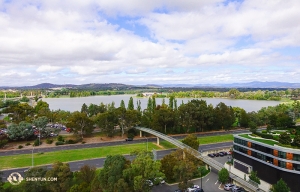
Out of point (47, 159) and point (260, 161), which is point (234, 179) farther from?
point (47, 159)

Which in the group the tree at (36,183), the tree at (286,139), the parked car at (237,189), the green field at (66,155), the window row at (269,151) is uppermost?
the tree at (286,139)

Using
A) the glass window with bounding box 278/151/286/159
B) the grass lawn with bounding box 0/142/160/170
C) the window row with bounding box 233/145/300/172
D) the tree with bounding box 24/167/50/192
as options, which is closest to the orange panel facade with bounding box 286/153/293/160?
the glass window with bounding box 278/151/286/159

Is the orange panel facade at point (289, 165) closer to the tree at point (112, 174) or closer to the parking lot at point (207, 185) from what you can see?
the parking lot at point (207, 185)

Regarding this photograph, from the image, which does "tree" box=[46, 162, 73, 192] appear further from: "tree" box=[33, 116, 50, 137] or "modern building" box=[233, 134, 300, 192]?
"tree" box=[33, 116, 50, 137]

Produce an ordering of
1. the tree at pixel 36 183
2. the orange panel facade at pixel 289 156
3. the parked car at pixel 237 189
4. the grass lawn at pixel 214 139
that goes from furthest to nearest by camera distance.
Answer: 1. the grass lawn at pixel 214 139
2. the parked car at pixel 237 189
3. the orange panel facade at pixel 289 156
4. the tree at pixel 36 183

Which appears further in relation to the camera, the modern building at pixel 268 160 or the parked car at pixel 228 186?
the parked car at pixel 228 186

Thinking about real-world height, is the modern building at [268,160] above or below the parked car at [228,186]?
above

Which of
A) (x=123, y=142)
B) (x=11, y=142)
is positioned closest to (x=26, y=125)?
(x=11, y=142)

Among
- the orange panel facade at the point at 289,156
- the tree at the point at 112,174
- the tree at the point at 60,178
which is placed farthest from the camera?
the orange panel facade at the point at 289,156

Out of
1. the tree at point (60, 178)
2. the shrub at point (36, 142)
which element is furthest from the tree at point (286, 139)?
the shrub at point (36, 142)
